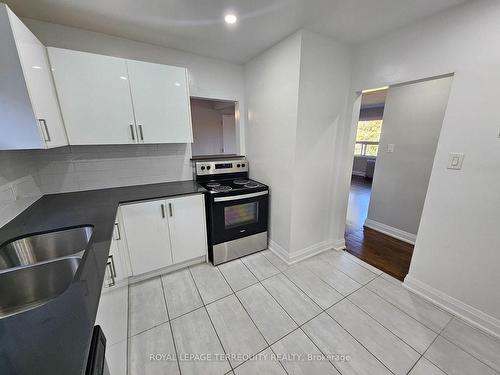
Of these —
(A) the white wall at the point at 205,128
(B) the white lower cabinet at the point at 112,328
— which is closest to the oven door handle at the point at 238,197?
(B) the white lower cabinet at the point at 112,328

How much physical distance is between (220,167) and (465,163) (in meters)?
2.34

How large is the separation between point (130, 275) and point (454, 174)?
3.01 m

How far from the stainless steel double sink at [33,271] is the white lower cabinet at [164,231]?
1.84ft

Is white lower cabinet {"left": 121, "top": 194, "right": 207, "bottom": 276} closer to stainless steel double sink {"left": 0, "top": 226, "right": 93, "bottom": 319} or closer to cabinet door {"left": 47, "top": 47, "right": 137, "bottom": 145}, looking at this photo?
stainless steel double sink {"left": 0, "top": 226, "right": 93, "bottom": 319}

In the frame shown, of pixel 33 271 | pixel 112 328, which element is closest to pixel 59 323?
pixel 112 328

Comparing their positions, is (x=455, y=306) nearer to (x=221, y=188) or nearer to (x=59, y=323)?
(x=221, y=188)

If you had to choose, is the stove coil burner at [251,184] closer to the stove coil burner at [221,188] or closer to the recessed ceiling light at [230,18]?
the stove coil burner at [221,188]

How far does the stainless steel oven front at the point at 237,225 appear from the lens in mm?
2162

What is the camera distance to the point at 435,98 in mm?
2402

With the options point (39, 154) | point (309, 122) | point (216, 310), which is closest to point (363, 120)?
point (309, 122)

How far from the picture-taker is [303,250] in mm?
2414

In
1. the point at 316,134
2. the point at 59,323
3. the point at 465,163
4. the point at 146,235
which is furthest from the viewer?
the point at 316,134

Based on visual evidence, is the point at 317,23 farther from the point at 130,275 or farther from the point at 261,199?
the point at 130,275

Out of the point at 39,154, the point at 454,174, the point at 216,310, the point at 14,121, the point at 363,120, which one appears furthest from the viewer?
the point at 363,120
